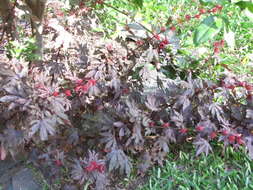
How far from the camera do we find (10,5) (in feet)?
7.70

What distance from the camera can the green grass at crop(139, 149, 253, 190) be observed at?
2.29 m

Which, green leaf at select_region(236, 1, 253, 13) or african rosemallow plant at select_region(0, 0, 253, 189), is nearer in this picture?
green leaf at select_region(236, 1, 253, 13)

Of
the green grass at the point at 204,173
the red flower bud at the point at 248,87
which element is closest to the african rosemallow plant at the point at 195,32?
the red flower bud at the point at 248,87

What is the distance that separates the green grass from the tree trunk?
4.84 feet

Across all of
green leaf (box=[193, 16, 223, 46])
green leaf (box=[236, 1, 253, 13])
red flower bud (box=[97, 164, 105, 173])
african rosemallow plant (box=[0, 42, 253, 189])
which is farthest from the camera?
african rosemallow plant (box=[0, 42, 253, 189])

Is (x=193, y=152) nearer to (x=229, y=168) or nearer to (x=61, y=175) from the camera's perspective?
(x=229, y=168)

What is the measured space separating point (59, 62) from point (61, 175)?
791 mm

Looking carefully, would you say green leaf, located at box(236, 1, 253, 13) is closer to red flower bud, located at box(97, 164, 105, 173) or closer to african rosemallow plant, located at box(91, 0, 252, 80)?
african rosemallow plant, located at box(91, 0, 252, 80)

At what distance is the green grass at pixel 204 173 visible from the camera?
90.0 inches

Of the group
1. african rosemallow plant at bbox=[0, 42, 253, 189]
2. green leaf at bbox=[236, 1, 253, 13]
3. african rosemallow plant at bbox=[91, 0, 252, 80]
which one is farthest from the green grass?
green leaf at bbox=[236, 1, 253, 13]

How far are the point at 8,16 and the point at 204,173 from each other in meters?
1.78

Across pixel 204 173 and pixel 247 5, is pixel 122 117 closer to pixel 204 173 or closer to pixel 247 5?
pixel 204 173

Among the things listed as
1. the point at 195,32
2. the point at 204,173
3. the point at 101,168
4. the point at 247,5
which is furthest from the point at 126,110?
the point at 247,5

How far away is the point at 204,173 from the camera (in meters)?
2.38
